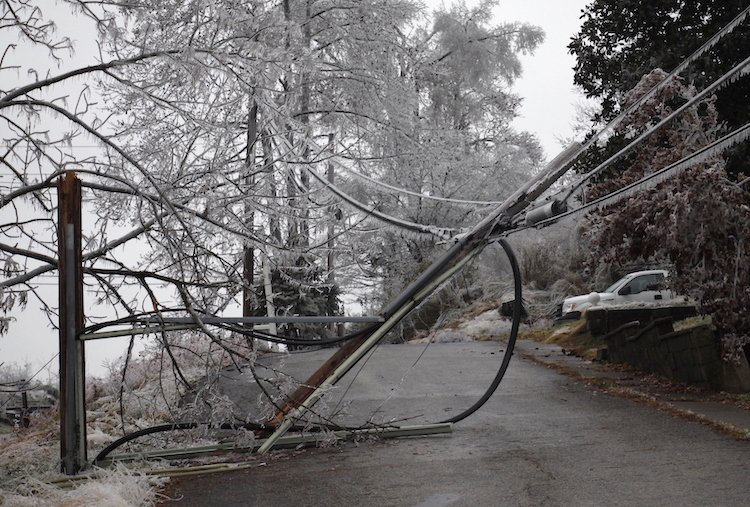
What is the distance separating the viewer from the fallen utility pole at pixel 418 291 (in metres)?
7.96

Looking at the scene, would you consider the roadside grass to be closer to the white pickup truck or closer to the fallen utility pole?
the white pickup truck

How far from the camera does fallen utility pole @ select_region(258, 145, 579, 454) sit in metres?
7.96

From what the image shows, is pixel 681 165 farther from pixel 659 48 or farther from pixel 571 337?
pixel 571 337

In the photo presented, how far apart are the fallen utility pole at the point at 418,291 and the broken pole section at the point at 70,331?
1.66 meters

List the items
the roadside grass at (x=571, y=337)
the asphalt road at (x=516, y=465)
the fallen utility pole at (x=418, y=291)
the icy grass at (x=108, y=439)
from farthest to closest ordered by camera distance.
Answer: the roadside grass at (x=571, y=337), the fallen utility pole at (x=418, y=291), the asphalt road at (x=516, y=465), the icy grass at (x=108, y=439)

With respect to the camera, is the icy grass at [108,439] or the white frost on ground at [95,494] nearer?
the white frost on ground at [95,494]

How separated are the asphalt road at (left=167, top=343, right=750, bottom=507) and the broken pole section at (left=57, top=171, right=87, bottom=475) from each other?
94 cm

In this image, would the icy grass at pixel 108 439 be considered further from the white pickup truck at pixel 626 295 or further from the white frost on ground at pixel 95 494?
the white pickup truck at pixel 626 295

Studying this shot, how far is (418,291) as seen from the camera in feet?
27.0

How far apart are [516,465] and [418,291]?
188 cm

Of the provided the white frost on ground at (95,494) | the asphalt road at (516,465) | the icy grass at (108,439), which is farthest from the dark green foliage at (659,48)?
the white frost on ground at (95,494)

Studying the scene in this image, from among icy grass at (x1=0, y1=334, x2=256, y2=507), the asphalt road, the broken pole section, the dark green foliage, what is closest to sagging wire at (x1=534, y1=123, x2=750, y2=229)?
the asphalt road

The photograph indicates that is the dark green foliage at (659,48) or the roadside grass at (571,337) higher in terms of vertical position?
the dark green foliage at (659,48)

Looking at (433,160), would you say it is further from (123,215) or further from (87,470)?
(87,470)
